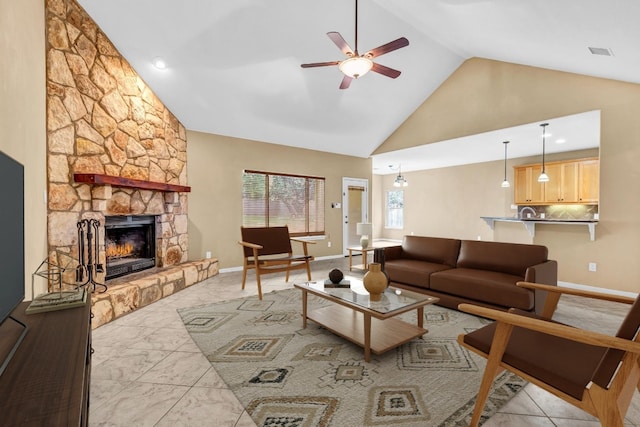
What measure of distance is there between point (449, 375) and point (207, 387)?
1.58 metres

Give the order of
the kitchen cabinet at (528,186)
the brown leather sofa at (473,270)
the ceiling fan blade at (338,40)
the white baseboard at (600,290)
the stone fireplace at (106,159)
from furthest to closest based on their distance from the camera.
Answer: the kitchen cabinet at (528,186) < the white baseboard at (600,290) < the stone fireplace at (106,159) < the brown leather sofa at (473,270) < the ceiling fan blade at (338,40)

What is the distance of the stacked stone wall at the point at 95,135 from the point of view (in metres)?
2.93

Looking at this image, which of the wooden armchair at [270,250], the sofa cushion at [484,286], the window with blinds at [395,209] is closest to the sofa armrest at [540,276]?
the sofa cushion at [484,286]

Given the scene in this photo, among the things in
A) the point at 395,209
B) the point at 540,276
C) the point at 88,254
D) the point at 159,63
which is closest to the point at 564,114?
the point at 540,276

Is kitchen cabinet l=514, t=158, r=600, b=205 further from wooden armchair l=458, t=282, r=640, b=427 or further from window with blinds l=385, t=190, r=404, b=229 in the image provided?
wooden armchair l=458, t=282, r=640, b=427

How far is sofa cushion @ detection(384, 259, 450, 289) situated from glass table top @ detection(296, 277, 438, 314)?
3.27 ft

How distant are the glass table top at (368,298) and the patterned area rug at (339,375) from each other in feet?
1.25

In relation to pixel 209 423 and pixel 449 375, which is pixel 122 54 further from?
pixel 449 375

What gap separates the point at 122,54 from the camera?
371 centimetres

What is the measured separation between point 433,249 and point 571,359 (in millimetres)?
2620

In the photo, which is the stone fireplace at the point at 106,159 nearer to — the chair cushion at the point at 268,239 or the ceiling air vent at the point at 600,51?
the chair cushion at the point at 268,239

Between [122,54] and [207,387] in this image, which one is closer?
[207,387]

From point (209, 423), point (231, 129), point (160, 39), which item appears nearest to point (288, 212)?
point (231, 129)

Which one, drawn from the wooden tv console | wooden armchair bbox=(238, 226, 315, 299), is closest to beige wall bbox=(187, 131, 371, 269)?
wooden armchair bbox=(238, 226, 315, 299)
